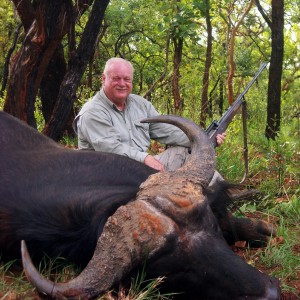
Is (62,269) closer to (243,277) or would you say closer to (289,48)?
(243,277)

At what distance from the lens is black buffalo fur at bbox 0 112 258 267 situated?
309 centimetres

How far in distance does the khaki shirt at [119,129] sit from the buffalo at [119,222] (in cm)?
104

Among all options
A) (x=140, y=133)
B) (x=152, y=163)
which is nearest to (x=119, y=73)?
(x=140, y=133)

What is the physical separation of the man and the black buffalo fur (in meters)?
1.09

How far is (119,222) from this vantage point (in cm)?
279

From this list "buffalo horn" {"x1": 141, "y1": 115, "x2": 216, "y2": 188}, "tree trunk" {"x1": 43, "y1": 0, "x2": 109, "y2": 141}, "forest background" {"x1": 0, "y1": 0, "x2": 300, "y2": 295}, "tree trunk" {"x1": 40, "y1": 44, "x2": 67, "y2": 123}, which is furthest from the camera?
"tree trunk" {"x1": 40, "y1": 44, "x2": 67, "y2": 123}

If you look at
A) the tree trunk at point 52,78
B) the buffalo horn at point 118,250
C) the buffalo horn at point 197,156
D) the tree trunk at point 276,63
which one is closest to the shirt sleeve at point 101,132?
the buffalo horn at point 197,156

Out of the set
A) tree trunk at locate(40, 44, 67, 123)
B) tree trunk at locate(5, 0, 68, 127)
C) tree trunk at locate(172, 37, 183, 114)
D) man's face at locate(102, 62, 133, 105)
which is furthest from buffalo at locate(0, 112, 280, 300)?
tree trunk at locate(40, 44, 67, 123)

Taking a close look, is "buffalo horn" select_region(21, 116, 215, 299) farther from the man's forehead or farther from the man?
the man's forehead

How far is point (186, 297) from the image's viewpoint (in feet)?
9.72

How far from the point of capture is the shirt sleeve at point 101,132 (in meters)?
4.82

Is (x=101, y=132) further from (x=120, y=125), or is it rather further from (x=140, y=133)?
(x=140, y=133)

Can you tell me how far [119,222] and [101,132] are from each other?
2.22m

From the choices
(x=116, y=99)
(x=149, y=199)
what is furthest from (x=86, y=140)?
(x=149, y=199)
